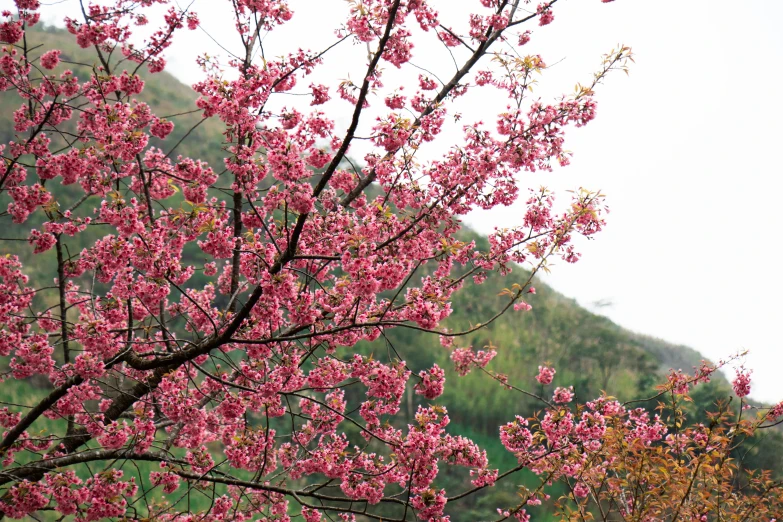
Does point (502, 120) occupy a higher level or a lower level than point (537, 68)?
lower

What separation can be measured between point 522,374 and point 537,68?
838 cm

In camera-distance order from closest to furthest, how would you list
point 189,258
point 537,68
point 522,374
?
1. point 537,68
2. point 522,374
3. point 189,258

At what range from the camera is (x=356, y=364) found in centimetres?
419

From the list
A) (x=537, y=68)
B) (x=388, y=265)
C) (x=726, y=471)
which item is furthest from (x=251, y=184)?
(x=726, y=471)

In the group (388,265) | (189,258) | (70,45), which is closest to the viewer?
(388,265)

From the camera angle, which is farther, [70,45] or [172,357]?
[70,45]

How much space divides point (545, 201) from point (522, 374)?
753 centimetres

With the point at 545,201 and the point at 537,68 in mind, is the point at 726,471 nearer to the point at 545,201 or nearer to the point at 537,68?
the point at 545,201

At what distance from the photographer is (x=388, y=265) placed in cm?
325

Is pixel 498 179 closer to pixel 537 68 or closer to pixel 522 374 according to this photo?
pixel 537 68

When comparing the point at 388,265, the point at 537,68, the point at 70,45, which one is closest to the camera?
the point at 388,265

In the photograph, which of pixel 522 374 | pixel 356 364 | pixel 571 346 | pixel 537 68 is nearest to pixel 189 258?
pixel 522 374

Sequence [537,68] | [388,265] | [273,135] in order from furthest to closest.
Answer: [537,68], [273,135], [388,265]

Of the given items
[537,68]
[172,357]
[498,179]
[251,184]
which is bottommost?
[172,357]
